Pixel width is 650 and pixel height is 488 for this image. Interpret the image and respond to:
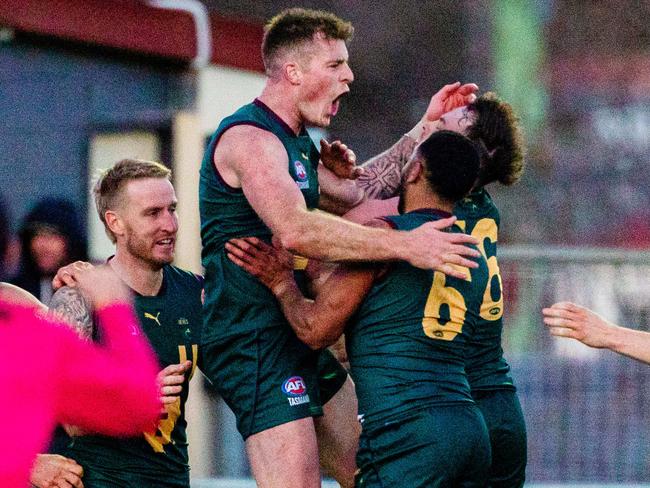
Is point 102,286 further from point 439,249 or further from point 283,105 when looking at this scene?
point 439,249

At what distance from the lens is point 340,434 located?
6.09m

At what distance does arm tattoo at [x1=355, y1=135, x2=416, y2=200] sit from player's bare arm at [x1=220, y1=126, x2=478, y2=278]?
0.91m

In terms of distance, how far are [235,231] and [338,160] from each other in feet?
2.25

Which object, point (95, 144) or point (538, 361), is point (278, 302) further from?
point (95, 144)

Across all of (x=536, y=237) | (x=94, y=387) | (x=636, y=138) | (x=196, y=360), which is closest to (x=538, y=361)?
(x=196, y=360)

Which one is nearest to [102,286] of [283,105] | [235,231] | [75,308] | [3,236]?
[75,308]

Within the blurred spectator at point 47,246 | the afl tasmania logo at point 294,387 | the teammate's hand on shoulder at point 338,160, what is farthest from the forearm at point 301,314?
the blurred spectator at point 47,246

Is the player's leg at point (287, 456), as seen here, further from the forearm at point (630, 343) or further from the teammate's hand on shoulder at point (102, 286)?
the forearm at point (630, 343)

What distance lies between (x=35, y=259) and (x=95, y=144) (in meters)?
3.97

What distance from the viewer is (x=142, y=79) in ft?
39.9

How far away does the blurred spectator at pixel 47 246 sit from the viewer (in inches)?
312

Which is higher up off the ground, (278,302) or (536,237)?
(536,237)

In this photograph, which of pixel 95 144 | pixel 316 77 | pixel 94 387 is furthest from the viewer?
pixel 95 144

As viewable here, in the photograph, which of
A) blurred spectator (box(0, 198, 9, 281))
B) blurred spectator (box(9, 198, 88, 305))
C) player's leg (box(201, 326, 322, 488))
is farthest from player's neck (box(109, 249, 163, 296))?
blurred spectator (box(0, 198, 9, 281))
